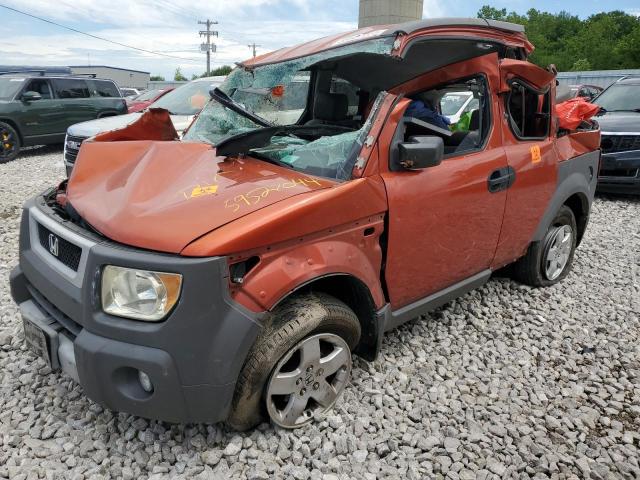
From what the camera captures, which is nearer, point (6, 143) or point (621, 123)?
point (621, 123)

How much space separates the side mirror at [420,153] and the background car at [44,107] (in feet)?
34.4

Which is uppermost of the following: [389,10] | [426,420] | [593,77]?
[389,10]

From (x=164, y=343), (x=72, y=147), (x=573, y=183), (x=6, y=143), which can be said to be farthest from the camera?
(x=6, y=143)

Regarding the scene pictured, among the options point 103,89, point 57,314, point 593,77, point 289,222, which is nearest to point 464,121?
point 289,222

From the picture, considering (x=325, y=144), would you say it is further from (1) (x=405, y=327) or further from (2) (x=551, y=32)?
(2) (x=551, y=32)

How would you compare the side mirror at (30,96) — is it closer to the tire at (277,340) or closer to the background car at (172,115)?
the background car at (172,115)

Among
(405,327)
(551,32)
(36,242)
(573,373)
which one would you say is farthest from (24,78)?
(551,32)

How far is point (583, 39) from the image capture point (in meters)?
54.3

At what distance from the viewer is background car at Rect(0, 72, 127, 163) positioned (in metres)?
10.5

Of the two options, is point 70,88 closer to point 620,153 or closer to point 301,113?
point 301,113

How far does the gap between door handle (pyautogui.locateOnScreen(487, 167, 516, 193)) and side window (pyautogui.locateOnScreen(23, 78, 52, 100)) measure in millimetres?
11069

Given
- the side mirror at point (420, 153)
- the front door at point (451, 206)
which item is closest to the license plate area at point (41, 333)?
the front door at point (451, 206)

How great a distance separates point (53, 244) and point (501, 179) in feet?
8.60

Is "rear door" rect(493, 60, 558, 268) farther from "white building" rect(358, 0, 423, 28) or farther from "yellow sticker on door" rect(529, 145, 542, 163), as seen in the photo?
"white building" rect(358, 0, 423, 28)
